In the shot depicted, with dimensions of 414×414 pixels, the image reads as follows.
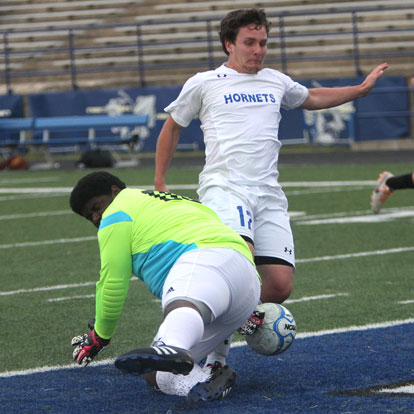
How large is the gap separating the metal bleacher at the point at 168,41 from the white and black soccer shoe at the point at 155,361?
2103cm

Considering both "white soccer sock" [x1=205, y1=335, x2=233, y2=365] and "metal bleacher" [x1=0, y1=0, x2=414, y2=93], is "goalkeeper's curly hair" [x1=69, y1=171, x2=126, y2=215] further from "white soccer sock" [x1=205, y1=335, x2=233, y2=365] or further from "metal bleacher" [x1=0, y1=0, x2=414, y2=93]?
"metal bleacher" [x1=0, y1=0, x2=414, y2=93]

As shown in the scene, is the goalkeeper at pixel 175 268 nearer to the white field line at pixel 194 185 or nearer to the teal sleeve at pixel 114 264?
the teal sleeve at pixel 114 264

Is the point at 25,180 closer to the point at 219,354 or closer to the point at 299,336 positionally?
the point at 299,336

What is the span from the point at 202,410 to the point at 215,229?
786mm

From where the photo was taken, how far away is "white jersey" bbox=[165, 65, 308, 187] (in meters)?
5.90

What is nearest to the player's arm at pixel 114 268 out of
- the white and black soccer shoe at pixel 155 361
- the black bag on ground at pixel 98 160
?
the white and black soccer shoe at pixel 155 361

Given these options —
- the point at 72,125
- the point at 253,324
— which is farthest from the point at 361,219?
the point at 72,125

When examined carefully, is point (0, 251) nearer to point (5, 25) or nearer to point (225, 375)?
point (225, 375)

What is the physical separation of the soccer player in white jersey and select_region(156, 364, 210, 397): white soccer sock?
3.28 feet

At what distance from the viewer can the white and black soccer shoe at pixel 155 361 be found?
4035mm

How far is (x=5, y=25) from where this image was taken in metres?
31.5

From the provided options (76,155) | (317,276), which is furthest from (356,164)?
(317,276)

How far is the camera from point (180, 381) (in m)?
4.78

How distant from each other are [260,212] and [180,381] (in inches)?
52.8
